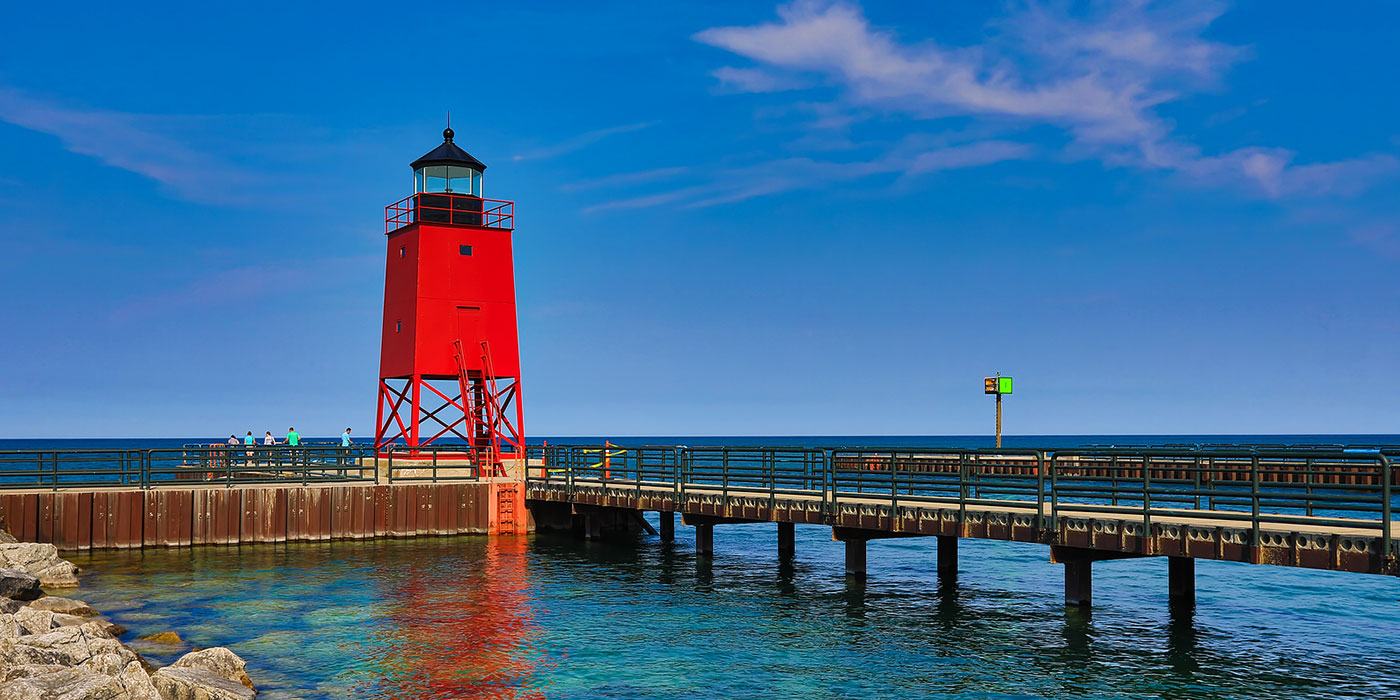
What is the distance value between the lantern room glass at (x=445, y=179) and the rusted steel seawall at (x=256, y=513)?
9594mm

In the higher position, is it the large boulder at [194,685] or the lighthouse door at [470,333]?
the lighthouse door at [470,333]

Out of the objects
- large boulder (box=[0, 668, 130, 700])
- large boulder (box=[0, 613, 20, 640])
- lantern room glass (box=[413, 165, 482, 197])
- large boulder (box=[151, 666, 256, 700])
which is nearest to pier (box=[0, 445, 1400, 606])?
lantern room glass (box=[413, 165, 482, 197])

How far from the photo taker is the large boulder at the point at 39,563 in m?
22.3

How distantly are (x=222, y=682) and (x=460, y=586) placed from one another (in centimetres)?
1060

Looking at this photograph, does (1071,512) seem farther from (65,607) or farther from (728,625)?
(65,607)

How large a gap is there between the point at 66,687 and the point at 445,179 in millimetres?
27105

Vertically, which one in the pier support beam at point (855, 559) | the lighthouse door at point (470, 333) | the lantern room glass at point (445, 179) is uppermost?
the lantern room glass at point (445, 179)

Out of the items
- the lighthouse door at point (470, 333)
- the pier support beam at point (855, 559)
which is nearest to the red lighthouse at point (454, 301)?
the lighthouse door at point (470, 333)

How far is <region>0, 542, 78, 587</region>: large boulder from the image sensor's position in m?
22.3

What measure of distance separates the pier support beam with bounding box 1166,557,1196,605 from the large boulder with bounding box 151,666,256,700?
14803 millimetres

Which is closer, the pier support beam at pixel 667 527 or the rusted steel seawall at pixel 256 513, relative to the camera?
the rusted steel seawall at pixel 256 513

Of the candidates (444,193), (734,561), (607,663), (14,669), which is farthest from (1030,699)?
(444,193)

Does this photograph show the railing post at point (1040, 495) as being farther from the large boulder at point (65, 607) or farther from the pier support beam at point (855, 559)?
the large boulder at point (65, 607)

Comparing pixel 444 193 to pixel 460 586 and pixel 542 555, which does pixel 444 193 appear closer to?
pixel 542 555
